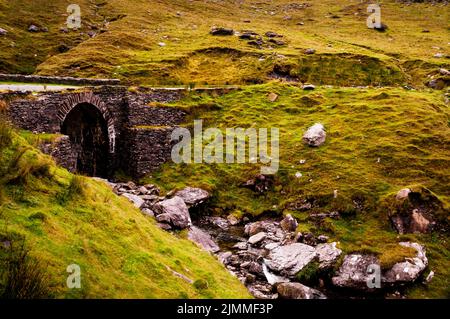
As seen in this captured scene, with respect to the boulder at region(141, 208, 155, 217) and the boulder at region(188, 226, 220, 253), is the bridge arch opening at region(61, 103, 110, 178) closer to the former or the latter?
the boulder at region(141, 208, 155, 217)

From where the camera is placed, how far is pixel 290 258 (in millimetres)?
20547

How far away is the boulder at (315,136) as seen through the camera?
2994cm

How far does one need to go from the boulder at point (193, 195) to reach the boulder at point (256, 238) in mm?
5173

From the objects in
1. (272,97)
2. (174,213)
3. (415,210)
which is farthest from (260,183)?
(272,97)

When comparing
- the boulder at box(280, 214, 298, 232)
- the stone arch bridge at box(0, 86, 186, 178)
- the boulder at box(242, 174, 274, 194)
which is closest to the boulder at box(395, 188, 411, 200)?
the boulder at box(280, 214, 298, 232)

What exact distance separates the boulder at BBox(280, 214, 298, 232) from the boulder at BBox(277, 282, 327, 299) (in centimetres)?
556

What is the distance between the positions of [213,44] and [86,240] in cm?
5487

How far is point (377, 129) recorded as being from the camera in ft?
98.7

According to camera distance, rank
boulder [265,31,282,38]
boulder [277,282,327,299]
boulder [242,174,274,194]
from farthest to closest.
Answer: boulder [265,31,282,38], boulder [242,174,274,194], boulder [277,282,327,299]

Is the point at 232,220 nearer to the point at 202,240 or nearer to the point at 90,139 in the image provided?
the point at 202,240

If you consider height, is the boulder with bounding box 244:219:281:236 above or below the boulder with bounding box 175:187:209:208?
below

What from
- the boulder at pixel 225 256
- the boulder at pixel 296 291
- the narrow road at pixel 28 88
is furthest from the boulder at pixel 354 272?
the narrow road at pixel 28 88

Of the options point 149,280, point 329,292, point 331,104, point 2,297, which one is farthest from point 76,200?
point 331,104

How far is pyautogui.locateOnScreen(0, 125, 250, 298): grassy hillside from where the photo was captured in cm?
1082
